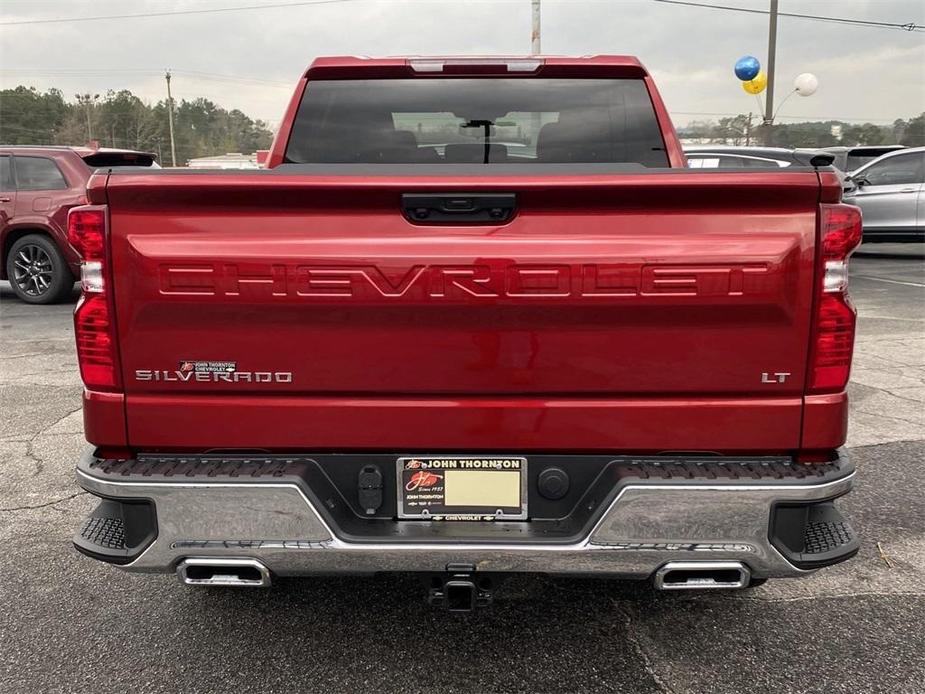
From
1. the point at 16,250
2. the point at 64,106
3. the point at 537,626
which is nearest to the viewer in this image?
the point at 537,626

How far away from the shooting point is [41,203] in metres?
9.45

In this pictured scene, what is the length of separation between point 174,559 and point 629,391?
4.52 feet

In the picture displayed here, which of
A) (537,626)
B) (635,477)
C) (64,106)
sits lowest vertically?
(537,626)

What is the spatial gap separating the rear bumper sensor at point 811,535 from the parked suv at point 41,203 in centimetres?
893

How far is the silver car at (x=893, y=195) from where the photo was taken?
42.8 ft

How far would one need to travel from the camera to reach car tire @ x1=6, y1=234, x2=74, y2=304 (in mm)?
9695

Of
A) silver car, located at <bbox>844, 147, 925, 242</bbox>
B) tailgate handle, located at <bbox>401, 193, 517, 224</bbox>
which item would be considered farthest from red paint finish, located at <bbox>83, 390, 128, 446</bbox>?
silver car, located at <bbox>844, 147, 925, 242</bbox>

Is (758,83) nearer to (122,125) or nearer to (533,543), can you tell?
(533,543)

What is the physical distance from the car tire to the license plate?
357 inches

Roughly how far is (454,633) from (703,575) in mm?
982

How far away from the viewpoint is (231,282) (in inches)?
81.3

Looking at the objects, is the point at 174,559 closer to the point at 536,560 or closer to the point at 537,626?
the point at 536,560

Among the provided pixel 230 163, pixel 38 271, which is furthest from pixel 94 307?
pixel 230 163

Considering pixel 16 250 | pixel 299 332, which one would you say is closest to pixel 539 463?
pixel 299 332
